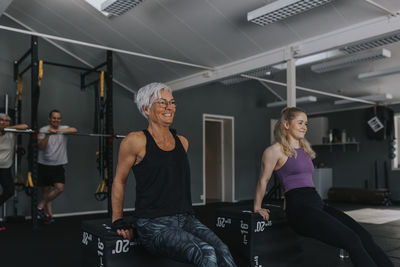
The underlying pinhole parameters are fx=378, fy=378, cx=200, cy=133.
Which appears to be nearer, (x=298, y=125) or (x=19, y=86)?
(x=298, y=125)

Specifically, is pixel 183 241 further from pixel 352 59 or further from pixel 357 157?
pixel 357 157

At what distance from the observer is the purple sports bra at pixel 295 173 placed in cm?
229

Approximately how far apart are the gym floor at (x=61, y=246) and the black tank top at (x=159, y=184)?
48.4 inches

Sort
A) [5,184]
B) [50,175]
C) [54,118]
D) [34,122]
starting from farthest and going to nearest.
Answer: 1. [50,175]
2. [54,118]
3. [34,122]
4. [5,184]

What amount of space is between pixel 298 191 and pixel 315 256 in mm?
1250

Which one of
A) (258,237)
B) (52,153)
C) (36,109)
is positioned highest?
(36,109)

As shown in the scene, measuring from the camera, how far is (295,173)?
2.31 metres

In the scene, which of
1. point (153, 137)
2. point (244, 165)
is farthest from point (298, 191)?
point (244, 165)

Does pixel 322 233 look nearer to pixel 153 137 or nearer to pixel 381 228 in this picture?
pixel 153 137

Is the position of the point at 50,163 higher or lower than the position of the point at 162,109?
lower

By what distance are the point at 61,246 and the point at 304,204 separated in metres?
2.50

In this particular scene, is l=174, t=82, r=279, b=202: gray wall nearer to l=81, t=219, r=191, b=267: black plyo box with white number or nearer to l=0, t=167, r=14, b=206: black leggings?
l=0, t=167, r=14, b=206: black leggings

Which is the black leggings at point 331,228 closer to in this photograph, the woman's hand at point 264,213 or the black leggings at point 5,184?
the woman's hand at point 264,213

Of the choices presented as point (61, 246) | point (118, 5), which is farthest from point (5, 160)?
point (118, 5)
